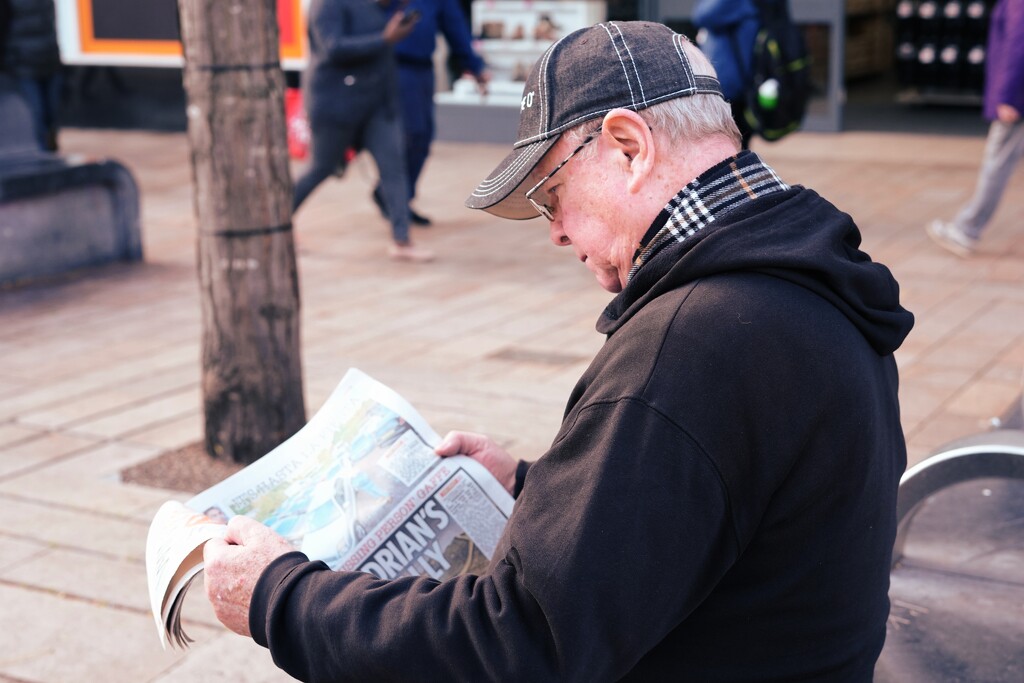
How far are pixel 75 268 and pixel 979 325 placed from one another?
204 inches

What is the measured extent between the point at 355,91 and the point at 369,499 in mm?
5851

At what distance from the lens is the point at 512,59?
41.6 feet

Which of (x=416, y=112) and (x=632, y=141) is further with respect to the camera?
(x=416, y=112)

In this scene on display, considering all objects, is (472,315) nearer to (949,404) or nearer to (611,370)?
(949,404)

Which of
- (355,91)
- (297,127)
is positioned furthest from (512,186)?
(297,127)

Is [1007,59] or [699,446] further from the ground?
[699,446]

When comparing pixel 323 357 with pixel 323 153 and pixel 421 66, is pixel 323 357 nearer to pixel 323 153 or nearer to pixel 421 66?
pixel 323 153

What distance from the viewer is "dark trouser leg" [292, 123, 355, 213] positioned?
756 cm

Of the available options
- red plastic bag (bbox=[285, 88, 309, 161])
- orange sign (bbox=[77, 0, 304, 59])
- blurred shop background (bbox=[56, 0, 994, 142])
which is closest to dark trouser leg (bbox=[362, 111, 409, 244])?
red plastic bag (bbox=[285, 88, 309, 161])

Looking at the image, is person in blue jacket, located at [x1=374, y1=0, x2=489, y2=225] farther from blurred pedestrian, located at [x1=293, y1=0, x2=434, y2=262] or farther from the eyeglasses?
the eyeglasses

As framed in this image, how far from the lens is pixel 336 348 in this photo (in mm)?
6062

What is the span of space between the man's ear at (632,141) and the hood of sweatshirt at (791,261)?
10cm

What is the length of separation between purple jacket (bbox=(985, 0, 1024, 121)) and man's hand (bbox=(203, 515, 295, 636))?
6.23 m

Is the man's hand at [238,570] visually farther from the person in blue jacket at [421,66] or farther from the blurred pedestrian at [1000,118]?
the person in blue jacket at [421,66]
